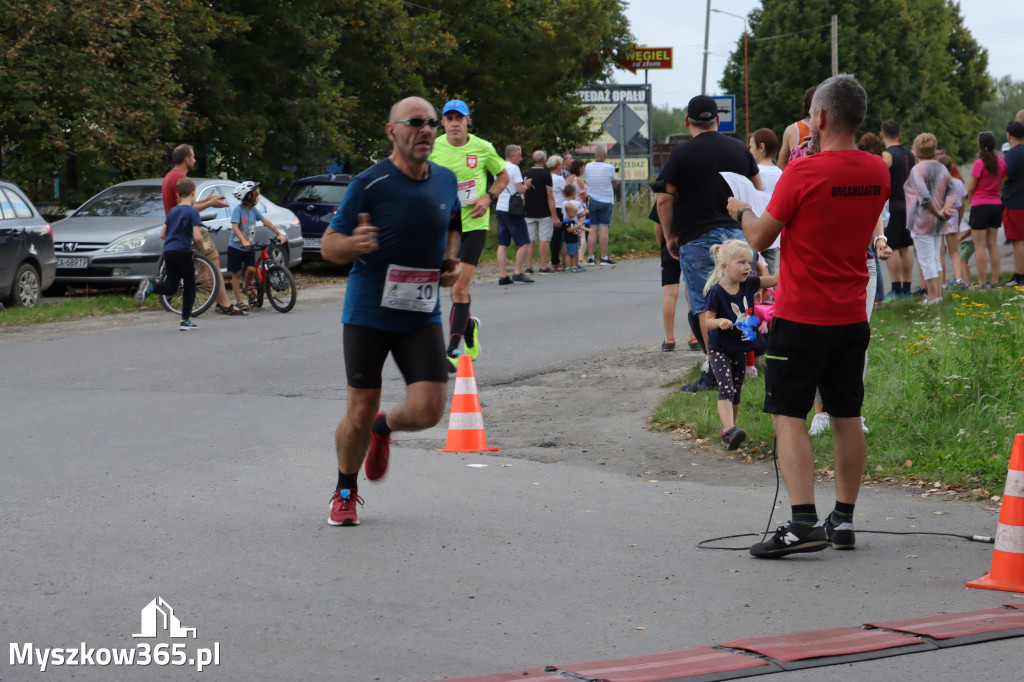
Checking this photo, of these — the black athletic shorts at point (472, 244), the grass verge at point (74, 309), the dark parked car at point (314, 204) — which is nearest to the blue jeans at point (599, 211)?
the dark parked car at point (314, 204)

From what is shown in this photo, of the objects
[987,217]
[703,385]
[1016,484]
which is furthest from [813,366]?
[987,217]

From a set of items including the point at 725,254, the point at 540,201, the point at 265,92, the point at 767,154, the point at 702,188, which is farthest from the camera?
the point at 265,92

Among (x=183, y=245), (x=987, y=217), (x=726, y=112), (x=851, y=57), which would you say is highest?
(x=851, y=57)

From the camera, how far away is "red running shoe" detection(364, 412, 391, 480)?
6.46 m

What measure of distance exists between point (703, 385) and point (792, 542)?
4.18 metres

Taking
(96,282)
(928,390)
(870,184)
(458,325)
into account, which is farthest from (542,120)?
(870,184)

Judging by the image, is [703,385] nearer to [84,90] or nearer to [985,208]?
[985,208]

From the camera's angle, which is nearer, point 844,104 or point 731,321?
point 844,104

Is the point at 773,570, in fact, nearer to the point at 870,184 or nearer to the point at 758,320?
the point at 870,184

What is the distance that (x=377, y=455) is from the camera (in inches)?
255

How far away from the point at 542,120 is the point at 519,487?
3530cm

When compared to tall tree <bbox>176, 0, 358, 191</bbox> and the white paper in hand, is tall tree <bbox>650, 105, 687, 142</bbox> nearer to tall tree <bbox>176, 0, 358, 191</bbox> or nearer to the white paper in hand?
tall tree <bbox>176, 0, 358, 191</bbox>

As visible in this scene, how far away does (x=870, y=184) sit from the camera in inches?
223

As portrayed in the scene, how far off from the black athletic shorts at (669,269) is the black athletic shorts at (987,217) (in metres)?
6.44
